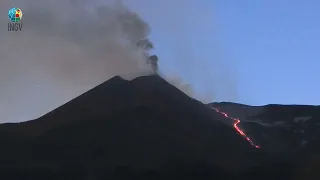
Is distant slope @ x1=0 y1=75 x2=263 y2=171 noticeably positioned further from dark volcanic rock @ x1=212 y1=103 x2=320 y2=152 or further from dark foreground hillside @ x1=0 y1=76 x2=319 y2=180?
dark volcanic rock @ x1=212 y1=103 x2=320 y2=152

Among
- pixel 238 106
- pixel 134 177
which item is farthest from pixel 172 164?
pixel 238 106

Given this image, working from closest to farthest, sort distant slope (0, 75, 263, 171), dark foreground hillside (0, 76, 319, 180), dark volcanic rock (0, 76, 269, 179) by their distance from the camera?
dark foreground hillside (0, 76, 319, 180) → dark volcanic rock (0, 76, 269, 179) → distant slope (0, 75, 263, 171)

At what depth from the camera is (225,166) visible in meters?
75.8

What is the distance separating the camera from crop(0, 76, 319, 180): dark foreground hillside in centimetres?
7499

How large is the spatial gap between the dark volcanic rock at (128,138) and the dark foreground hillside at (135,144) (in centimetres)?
13

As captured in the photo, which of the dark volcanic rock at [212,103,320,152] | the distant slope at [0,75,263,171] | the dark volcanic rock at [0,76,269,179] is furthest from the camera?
the dark volcanic rock at [212,103,320,152]

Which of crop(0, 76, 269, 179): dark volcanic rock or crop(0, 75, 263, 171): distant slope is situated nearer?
crop(0, 76, 269, 179): dark volcanic rock

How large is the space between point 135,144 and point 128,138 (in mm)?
1803

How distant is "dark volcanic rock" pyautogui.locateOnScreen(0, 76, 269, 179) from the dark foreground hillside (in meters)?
0.13

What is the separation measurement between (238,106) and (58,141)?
118ft

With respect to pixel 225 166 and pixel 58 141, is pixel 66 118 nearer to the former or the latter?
pixel 58 141

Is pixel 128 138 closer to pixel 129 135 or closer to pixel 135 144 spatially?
pixel 129 135

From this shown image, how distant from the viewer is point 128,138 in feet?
267

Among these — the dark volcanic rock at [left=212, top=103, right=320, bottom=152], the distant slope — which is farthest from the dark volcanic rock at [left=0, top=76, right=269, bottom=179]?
the dark volcanic rock at [left=212, top=103, right=320, bottom=152]
